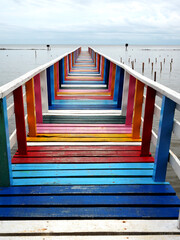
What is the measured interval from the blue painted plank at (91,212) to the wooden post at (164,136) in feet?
1.73

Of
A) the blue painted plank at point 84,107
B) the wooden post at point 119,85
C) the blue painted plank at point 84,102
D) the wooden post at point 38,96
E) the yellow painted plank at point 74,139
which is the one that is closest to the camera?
the yellow painted plank at point 74,139

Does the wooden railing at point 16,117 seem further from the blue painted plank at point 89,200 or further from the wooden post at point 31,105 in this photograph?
the blue painted plank at point 89,200

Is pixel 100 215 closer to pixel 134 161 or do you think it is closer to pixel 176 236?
pixel 176 236

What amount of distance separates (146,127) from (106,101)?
3641mm

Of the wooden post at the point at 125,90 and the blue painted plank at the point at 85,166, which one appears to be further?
the wooden post at the point at 125,90

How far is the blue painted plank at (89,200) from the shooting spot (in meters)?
2.53

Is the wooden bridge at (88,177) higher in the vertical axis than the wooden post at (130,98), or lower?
lower

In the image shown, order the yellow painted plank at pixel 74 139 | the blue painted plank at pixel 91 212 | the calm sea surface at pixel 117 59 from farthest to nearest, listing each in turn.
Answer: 1. the calm sea surface at pixel 117 59
2. the yellow painted plank at pixel 74 139
3. the blue painted plank at pixel 91 212

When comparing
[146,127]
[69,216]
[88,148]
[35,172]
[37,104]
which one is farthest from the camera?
[37,104]

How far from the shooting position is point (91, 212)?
2414mm

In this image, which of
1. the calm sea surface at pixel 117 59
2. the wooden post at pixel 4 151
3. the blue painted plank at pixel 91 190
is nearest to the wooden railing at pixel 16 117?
the wooden post at pixel 4 151

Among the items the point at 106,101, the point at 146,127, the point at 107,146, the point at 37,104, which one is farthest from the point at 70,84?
the point at 146,127

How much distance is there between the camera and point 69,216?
236 centimetres

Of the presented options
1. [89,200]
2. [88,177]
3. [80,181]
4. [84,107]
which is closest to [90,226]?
[89,200]
